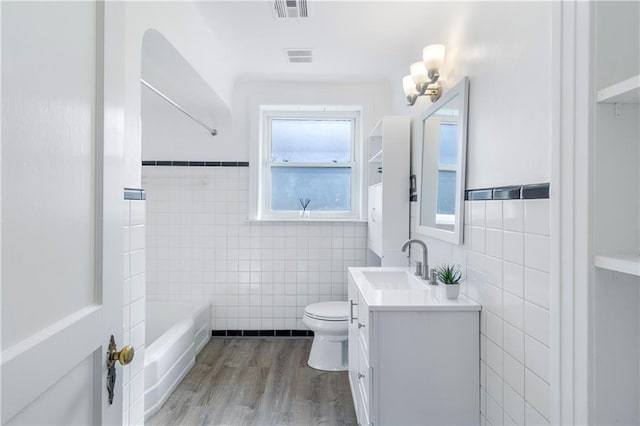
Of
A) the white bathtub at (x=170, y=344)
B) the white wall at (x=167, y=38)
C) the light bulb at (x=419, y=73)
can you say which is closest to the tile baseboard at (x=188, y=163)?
the white wall at (x=167, y=38)

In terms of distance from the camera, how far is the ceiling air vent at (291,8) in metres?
1.88

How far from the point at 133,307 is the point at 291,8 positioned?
68.1 inches

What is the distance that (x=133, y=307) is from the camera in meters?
1.40

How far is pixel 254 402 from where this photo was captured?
2.10 metres

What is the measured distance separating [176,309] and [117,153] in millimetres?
2563

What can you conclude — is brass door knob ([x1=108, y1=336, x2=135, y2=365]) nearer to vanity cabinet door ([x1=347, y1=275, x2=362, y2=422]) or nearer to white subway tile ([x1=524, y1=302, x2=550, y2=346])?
white subway tile ([x1=524, y1=302, x2=550, y2=346])

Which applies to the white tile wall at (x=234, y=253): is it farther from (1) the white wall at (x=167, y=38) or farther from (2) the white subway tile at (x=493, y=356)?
(2) the white subway tile at (x=493, y=356)

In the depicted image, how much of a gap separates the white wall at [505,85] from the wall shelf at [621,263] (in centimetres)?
41

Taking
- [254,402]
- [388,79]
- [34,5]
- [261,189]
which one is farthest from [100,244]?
[388,79]

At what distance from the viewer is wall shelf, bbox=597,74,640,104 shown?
0.61 m

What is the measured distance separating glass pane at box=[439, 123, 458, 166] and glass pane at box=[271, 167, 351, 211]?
1.49 metres

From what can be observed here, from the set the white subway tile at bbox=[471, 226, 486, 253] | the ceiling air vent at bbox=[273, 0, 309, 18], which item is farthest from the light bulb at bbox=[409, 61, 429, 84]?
the white subway tile at bbox=[471, 226, 486, 253]

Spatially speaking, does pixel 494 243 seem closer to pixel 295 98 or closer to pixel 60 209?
pixel 60 209

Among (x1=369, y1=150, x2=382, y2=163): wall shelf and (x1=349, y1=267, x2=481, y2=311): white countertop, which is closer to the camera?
(x1=349, y1=267, x2=481, y2=311): white countertop
